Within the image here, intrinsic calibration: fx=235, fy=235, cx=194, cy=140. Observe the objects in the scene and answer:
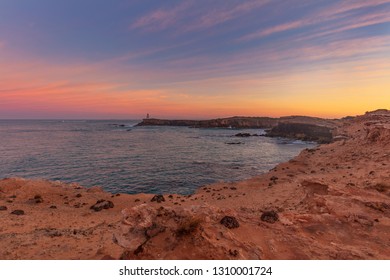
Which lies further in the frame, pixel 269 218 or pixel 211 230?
pixel 269 218

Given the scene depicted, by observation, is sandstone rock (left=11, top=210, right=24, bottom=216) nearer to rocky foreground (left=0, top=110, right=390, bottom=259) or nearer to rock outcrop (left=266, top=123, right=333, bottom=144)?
rocky foreground (left=0, top=110, right=390, bottom=259)

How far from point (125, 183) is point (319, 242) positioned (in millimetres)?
32480

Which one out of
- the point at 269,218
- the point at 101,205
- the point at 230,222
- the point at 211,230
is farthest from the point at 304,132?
the point at 211,230

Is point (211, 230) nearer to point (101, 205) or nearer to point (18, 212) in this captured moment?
point (101, 205)

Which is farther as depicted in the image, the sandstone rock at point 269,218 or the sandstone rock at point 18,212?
the sandstone rock at point 18,212

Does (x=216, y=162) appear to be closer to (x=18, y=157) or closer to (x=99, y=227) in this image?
(x=99, y=227)

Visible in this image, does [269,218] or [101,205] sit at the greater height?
[269,218]

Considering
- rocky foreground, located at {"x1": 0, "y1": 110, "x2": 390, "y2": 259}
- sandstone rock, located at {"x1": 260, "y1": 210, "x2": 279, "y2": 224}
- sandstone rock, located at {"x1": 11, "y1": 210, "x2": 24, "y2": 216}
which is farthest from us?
sandstone rock, located at {"x1": 11, "y1": 210, "x2": 24, "y2": 216}

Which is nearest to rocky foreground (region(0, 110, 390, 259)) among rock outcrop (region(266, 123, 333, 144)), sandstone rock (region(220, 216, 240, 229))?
sandstone rock (region(220, 216, 240, 229))

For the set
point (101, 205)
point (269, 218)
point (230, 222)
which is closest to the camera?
point (230, 222)

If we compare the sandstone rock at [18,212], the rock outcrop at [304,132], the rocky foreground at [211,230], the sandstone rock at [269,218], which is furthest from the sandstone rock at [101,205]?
the rock outcrop at [304,132]

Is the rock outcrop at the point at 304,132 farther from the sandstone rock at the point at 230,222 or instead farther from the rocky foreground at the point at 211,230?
the sandstone rock at the point at 230,222

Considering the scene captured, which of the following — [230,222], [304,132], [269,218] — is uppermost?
[304,132]

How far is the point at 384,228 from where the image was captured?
12.7 metres
